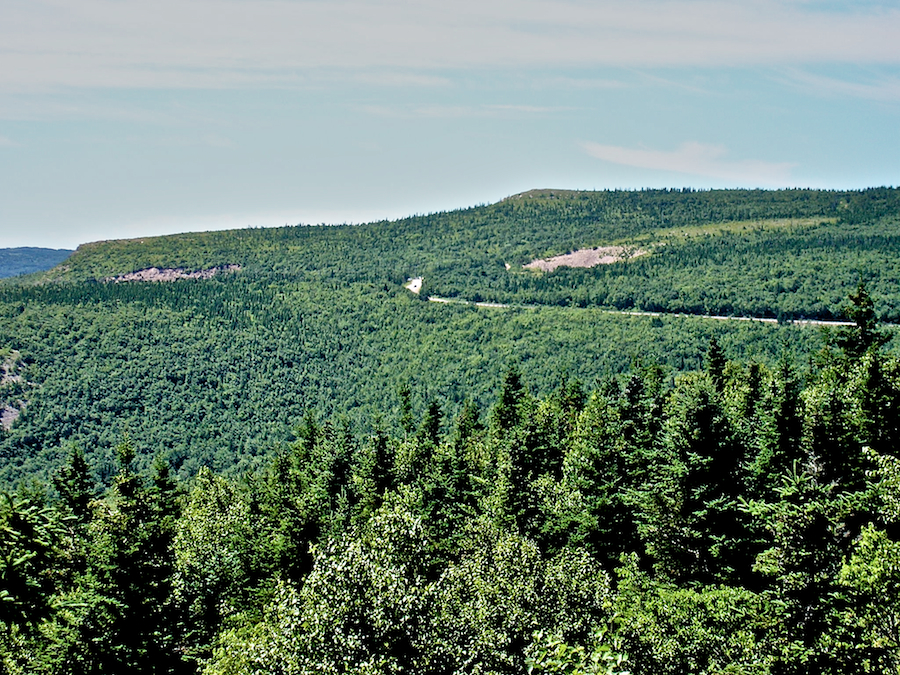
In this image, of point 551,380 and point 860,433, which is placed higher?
point 860,433

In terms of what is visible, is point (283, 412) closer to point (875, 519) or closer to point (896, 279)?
point (896, 279)

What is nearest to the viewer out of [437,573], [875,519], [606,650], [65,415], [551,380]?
[606,650]

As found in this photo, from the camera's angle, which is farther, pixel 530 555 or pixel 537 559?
pixel 537 559

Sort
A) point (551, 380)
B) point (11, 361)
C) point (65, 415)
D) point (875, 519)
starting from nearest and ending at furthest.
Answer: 1. point (875, 519)
2. point (551, 380)
3. point (65, 415)
4. point (11, 361)

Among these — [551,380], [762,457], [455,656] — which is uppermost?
[762,457]

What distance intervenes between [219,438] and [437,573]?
153667 millimetres

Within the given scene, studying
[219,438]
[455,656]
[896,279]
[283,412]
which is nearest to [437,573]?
[455,656]

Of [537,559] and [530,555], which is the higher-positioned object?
[530,555]

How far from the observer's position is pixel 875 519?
24.8 m

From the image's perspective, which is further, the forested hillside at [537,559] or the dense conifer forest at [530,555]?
the dense conifer forest at [530,555]

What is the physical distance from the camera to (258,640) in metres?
23.8

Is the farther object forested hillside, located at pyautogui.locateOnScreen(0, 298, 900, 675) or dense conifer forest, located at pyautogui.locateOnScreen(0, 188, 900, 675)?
dense conifer forest, located at pyautogui.locateOnScreen(0, 188, 900, 675)

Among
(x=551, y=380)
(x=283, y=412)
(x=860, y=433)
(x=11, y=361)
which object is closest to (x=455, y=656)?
(x=860, y=433)

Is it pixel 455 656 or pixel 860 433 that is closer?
pixel 455 656
